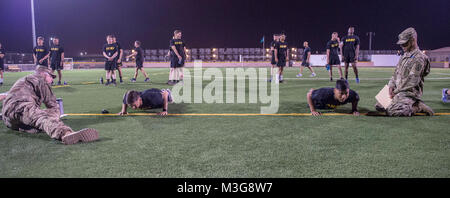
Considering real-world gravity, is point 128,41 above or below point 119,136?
above

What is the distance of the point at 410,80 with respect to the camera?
5391 millimetres

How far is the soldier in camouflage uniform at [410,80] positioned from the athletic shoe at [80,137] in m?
5.16

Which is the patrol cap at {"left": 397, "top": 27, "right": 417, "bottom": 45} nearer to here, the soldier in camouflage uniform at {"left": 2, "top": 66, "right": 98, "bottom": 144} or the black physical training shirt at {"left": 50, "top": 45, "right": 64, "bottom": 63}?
the soldier in camouflage uniform at {"left": 2, "top": 66, "right": 98, "bottom": 144}

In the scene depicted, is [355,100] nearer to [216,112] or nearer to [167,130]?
[216,112]

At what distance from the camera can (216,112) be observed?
20.5 ft

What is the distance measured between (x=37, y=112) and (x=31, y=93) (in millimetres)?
422

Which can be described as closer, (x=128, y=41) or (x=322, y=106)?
(x=322, y=106)

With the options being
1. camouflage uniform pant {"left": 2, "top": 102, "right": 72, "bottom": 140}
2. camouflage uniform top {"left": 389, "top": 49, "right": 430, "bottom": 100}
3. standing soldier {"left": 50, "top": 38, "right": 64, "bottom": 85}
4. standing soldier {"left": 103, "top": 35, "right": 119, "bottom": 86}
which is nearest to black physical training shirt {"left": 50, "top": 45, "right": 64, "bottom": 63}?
standing soldier {"left": 50, "top": 38, "right": 64, "bottom": 85}

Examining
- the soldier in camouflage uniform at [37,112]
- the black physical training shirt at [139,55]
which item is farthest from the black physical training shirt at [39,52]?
the soldier in camouflage uniform at [37,112]

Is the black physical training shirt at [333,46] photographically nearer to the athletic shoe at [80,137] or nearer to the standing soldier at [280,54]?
the standing soldier at [280,54]

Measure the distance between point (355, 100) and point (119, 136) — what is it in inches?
165

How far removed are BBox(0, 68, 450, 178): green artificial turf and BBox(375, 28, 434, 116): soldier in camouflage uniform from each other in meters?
0.26
